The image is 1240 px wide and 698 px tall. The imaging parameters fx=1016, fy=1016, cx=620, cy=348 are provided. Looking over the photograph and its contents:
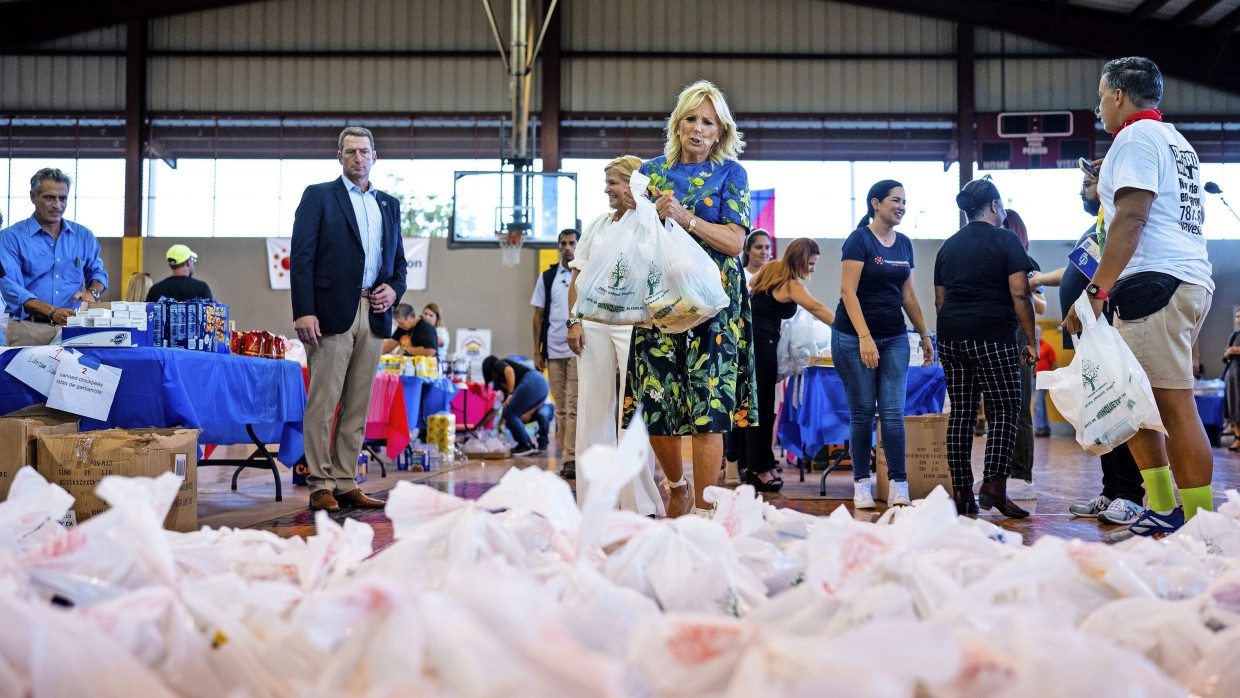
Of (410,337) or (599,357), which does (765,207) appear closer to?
(410,337)

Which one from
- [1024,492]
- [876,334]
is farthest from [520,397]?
[1024,492]

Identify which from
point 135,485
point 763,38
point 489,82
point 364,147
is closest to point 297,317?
point 364,147

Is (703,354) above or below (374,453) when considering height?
above

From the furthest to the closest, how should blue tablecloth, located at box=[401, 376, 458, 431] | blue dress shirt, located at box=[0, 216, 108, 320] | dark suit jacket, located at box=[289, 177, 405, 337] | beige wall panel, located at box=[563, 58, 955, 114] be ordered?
beige wall panel, located at box=[563, 58, 955, 114] < blue tablecloth, located at box=[401, 376, 458, 431] < blue dress shirt, located at box=[0, 216, 108, 320] < dark suit jacket, located at box=[289, 177, 405, 337]

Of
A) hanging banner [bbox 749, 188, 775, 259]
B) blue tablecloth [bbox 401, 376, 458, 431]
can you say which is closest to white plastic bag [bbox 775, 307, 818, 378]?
blue tablecloth [bbox 401, 376, 458, 431]

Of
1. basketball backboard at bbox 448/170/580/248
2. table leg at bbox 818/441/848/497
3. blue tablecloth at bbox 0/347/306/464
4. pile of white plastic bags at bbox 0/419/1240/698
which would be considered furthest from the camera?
basketball backboard at bbox 448/170/580/248

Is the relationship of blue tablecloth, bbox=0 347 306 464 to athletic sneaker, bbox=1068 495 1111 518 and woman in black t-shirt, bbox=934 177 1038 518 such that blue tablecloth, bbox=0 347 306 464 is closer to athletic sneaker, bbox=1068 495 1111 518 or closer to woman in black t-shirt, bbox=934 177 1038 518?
woman in black t-shirt, bbox=934 177 1038 518

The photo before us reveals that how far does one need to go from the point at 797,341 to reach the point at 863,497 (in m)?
1.51

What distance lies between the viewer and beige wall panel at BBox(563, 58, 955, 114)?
13.2 m

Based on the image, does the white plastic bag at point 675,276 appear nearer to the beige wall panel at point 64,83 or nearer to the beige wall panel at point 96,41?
the beige wall panel at point 64,83

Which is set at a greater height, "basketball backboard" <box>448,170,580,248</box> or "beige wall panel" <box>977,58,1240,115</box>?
"beige wall panel" <box>977,58,1240,115</box>

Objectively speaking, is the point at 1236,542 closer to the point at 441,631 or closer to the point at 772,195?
the point at 441,631

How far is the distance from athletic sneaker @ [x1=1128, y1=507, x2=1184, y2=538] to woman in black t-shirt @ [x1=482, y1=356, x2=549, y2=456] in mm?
5839

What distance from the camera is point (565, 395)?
6570 millimetres
